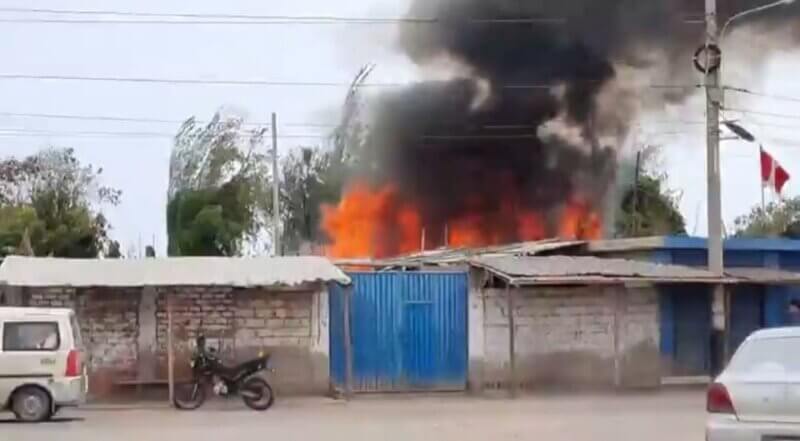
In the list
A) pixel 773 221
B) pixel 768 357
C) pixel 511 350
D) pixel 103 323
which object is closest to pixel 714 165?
pixel 511 350

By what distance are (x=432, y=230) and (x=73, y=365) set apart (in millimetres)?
24453

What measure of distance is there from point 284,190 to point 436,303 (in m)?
28.3

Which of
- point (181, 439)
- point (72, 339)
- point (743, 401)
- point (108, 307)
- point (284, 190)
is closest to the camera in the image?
point (743, 401)

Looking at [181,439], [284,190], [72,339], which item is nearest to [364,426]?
[181,439]

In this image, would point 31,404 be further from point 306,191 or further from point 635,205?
point 635,205

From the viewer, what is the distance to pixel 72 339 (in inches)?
777

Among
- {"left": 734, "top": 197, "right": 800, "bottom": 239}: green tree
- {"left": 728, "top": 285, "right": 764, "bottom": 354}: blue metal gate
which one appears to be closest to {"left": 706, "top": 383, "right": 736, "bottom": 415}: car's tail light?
{"left": 728, "top": 285, "right": 764, "bottom": 354}: blue metal gate

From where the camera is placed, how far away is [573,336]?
25375 millimetres

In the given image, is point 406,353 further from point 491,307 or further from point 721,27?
point 721,27

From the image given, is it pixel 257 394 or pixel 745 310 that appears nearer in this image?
pixel 257 394

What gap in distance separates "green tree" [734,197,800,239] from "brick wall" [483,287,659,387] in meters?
34.9

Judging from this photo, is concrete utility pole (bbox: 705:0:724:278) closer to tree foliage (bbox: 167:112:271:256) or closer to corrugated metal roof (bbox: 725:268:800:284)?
corrugated metal roof (bbox: 725:268:800:284)

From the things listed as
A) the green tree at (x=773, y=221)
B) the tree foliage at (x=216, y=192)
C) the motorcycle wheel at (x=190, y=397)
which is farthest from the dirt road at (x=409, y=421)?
the green tree at (x=773, y=221)

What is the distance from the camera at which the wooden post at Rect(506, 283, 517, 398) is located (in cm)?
2409
